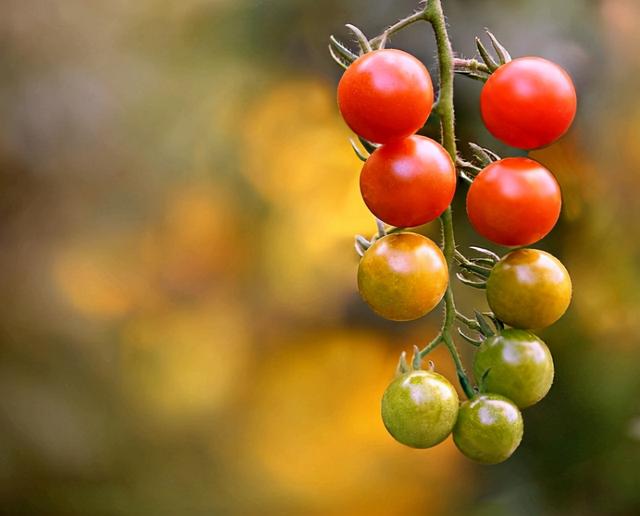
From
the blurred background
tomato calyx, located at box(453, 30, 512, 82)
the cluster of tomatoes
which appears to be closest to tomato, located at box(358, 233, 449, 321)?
the cluster of tomatoes

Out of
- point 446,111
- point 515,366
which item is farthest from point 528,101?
point 515,366

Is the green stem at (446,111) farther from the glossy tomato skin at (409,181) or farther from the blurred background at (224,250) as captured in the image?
the blurred background at (224,250)

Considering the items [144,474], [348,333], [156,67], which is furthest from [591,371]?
[156,67]

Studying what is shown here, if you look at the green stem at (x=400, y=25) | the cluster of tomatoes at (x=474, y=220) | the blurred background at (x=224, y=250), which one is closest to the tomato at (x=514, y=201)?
the cluster of tomatoes at (x=474, y=220)

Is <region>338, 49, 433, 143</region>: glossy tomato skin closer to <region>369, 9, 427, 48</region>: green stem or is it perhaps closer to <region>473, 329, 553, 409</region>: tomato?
<region>369, 9, 427, 48</region>: green stem

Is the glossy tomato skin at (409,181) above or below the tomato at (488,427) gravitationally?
above

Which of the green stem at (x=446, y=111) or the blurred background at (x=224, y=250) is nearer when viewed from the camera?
the green stem at (x=446, y=111)
